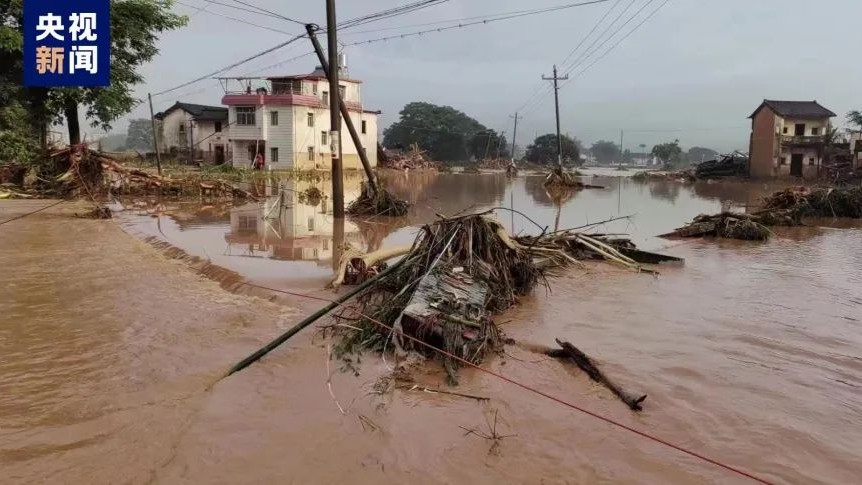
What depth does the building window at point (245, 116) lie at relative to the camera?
42.8 m

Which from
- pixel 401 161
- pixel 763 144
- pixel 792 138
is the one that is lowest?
pixel 401 161

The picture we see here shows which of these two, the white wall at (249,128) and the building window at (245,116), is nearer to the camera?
the white wall at (249,128)

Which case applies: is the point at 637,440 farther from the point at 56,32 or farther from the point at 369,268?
the point at 56,32

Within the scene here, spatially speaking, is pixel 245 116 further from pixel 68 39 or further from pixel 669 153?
pixel 669 153

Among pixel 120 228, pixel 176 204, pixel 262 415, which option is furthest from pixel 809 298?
pixel 176 204

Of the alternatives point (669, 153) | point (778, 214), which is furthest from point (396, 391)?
point (669, 153)

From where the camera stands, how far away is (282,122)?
4234 cm

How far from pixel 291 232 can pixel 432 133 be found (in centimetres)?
6527

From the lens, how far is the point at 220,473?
133 inches

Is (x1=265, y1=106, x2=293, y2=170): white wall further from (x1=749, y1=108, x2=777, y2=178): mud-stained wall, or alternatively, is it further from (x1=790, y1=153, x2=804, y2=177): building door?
(x1=790, y1=153, x2=804, y2=177): building door

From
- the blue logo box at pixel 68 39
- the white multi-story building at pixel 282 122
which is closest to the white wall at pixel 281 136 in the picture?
the white multi-story building at pixel 282 122

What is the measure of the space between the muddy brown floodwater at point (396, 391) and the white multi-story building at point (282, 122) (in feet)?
112

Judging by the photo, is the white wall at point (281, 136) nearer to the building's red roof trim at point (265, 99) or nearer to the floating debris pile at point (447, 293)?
the building's red roof trim at point (265, 99)

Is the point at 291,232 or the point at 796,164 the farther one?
the point at 796,164
